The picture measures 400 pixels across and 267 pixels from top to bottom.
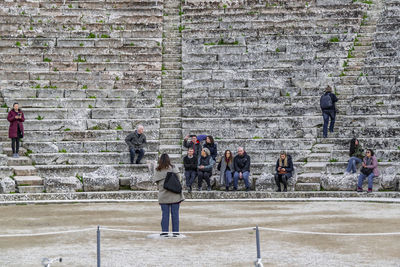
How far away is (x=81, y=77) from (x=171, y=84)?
2681mm

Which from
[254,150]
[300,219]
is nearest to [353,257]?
[300,219]

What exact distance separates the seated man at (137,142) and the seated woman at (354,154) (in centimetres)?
515

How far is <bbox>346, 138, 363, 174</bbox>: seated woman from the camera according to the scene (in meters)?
18.6

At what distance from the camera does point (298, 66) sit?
75.2 feet

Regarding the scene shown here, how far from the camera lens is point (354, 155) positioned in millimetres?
18859

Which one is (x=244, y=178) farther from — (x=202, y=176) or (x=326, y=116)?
(x=326, y=116)

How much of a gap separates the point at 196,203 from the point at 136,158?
3188mm

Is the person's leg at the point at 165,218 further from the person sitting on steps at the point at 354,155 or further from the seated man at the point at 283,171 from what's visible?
the person sitting on steps at the point at 354,155

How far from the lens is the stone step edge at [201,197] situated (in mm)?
17500

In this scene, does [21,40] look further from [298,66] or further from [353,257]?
[353,257]

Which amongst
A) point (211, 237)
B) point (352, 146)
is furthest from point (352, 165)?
point (211, 237)

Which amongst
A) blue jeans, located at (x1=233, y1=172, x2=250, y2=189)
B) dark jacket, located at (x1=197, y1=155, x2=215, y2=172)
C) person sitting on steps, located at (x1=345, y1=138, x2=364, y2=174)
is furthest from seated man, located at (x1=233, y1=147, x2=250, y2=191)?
person sitting on steps, located at (x1=345, y1=138, x2=364, y2=174)

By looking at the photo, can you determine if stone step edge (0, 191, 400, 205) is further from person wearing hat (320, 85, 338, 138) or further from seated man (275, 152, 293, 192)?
person wearing hat (320, 85, 338, 138)

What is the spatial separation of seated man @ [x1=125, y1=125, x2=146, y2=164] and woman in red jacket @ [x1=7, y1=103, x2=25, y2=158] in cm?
278
